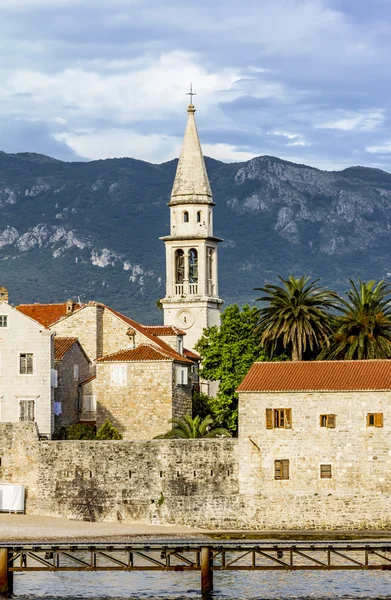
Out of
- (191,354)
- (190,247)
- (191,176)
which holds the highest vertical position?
(191,176)

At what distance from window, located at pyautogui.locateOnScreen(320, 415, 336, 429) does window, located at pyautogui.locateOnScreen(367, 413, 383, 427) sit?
70.8 inches

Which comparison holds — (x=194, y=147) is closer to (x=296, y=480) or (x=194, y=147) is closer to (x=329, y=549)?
(x=296, y=480)

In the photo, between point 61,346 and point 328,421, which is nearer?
point 328,421

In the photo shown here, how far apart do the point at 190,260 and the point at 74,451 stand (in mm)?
45899

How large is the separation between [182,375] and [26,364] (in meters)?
10.5

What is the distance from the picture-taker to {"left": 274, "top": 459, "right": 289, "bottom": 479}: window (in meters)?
79.9

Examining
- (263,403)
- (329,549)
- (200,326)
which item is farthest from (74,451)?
(200,326)

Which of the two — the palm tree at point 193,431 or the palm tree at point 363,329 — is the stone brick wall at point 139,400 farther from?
the palm tree at point 363,329

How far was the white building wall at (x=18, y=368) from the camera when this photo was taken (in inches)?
3573

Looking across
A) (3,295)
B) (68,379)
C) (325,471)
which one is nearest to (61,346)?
(68,379)

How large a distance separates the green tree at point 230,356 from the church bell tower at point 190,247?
21.3 metres

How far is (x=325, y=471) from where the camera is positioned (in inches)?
3127

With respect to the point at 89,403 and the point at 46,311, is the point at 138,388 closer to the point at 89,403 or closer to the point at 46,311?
the point at 89,403

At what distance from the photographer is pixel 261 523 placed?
3155 inches
